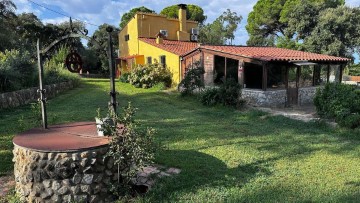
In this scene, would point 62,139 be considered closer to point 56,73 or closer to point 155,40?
point 56,73

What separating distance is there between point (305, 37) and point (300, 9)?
2.75 m

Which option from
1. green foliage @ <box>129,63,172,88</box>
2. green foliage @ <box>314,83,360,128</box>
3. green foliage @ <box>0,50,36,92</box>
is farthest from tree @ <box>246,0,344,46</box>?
green foliage @ <box>0,50,36,92</box>

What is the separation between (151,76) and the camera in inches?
745

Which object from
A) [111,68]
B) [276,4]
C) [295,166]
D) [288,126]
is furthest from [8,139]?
[276,4]

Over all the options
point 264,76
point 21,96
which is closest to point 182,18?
point 264,76

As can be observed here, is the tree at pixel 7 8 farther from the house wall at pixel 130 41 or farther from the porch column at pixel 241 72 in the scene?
the porch column at pixel 241 72

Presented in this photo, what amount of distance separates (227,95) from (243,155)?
6.34 meters

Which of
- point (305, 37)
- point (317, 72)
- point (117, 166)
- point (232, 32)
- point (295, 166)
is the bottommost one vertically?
point (295, 166)

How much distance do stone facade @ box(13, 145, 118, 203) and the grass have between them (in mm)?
780

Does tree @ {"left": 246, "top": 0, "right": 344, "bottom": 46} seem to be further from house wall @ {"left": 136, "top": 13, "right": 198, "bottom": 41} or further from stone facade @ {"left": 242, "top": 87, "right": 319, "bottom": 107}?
stone facade @ {"left": 242, "top": 87, "right": 319, "bottom": 107}

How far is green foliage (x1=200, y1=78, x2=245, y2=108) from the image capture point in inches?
489

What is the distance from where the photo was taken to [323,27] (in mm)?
26188

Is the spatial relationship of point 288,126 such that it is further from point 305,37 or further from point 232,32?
Answer: point 232,32

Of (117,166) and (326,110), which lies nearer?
(117,166)
